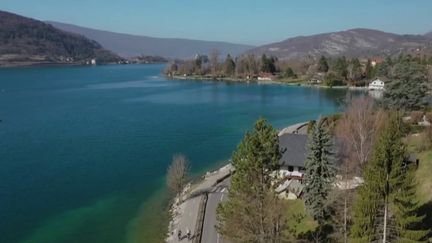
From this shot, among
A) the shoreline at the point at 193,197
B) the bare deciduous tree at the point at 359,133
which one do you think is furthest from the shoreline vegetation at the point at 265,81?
the shoreline at the point at 193,197

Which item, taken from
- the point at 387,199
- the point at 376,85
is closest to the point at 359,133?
the point at 387,199

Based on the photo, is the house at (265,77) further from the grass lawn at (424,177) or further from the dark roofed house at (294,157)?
the grass lawn at (424,177)

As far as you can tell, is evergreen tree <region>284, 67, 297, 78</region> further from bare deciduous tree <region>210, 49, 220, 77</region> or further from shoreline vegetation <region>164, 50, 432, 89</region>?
bare deciduous tree <region>210, 49, 220, 77</region>

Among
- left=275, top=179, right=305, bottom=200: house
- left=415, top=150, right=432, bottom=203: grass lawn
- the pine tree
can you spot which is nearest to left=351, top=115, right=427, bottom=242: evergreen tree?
left=415, top=150, right=432, bottom=203: grass lawn

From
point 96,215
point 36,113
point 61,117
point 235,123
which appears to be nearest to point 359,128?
point 96,215

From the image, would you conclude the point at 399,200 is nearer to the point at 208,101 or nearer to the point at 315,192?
the point at 315,192

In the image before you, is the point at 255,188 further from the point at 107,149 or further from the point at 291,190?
the point at 107,149
